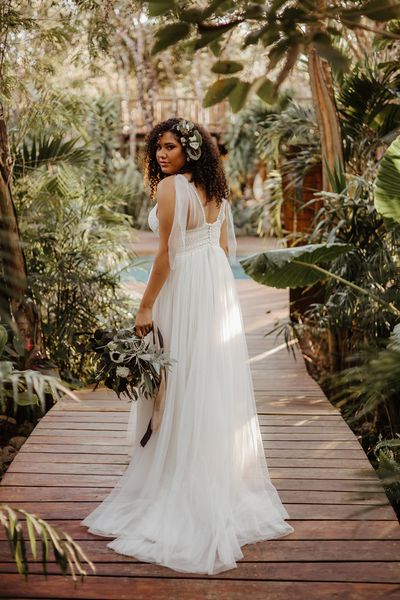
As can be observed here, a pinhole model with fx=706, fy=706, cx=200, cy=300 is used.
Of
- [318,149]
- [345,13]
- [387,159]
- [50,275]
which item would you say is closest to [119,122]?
[318,149]

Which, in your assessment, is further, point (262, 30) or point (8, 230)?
point (8, 230)

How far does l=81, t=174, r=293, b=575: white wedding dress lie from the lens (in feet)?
9.12

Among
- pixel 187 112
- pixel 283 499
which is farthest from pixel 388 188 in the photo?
pixel 187 112

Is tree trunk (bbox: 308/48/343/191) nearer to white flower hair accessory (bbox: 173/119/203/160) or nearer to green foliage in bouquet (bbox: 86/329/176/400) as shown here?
white flower hair accessory (bbox: 173/119/203/160)

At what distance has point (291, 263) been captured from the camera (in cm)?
442

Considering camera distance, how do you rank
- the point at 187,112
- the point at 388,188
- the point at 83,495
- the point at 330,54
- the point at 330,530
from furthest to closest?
the point at 187,112
the point at 388,188
the point at 83,495
the point at 330,530
the point at 330,54

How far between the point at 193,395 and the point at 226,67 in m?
1.82

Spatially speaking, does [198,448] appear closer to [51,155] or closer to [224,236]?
[224,236]

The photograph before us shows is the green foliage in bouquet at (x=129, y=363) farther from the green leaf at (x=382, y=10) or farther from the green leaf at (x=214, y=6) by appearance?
the green leaf at (x=382, y=10)

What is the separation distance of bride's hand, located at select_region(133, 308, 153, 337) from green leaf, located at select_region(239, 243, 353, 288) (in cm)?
128

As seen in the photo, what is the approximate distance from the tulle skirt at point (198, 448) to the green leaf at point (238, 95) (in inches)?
66.9

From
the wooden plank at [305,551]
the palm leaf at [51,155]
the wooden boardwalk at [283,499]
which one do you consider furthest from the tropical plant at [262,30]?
the palm leaf at [51,155]

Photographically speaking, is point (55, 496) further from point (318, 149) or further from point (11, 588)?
point (318, 149)

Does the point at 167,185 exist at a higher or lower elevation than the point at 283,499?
higher
